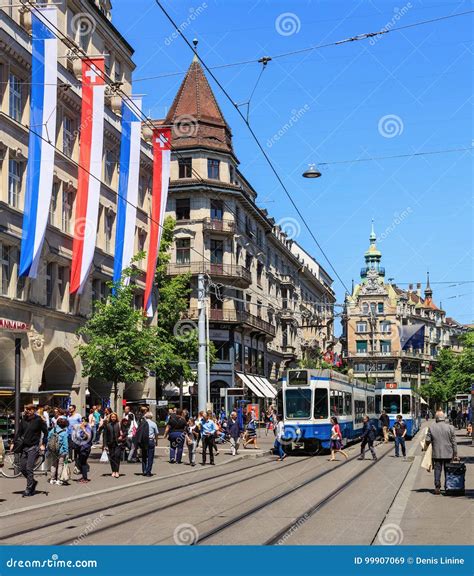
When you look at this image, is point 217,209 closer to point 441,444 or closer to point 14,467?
point 14,467

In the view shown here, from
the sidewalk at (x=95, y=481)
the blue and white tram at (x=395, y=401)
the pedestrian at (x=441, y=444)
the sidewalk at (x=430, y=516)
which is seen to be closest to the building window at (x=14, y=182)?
the sidewalk at (x=95, y=481)

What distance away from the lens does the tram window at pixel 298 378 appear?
112 ft

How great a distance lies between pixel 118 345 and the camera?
1238 inches

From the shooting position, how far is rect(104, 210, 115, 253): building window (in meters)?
42.5

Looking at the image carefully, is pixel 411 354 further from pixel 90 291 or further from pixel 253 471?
pixel 253 471

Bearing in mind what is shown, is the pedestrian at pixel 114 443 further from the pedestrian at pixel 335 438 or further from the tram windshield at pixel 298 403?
the tram windshield at pixel 298 403

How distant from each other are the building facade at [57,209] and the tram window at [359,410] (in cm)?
1159

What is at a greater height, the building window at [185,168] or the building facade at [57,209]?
the building window at [185,168]

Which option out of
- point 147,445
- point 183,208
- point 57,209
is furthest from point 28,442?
point 183,208

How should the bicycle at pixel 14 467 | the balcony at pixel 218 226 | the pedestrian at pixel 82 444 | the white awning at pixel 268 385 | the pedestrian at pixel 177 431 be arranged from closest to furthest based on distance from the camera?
1. the bicycle at pixel 14 467
2. the pedestrian at pixel 82 444
3. the pedestrian at pixel 177 431
4. the balcony at pixel 218 226
5. the white awning at pixel 268 385

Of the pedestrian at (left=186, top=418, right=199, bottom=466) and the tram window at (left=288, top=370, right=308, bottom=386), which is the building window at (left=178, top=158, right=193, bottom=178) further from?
the pedestrian at (left=186, top=418, right=199, bottom=466)

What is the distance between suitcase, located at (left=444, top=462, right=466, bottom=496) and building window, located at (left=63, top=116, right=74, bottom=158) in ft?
80.4
